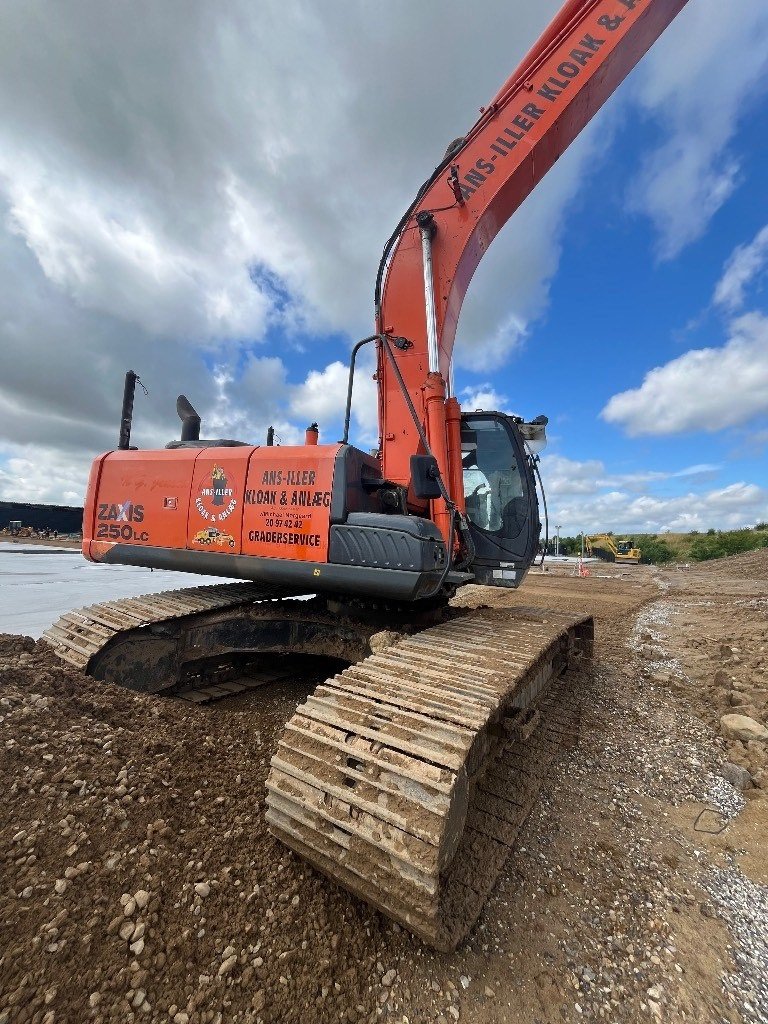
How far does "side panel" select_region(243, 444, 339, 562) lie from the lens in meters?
3.33

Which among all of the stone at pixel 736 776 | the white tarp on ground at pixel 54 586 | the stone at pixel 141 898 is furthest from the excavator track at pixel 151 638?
the stone at pixel 736 776

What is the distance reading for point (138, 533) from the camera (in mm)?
4066

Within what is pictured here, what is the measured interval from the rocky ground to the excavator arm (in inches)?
93.2

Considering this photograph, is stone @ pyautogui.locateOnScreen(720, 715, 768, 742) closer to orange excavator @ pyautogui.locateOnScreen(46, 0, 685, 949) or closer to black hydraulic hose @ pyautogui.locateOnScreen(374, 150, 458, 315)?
orange excavator @ pyautogui.locateOnScreen(46, 0, 685, 949)

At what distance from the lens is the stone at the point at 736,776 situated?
289 cm

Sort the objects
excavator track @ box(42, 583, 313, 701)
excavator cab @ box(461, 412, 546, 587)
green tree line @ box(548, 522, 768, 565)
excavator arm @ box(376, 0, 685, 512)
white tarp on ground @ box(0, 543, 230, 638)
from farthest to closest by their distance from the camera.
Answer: green tree line @ box(548, 522, 768, 565)
white tarp on ground @ box(0, 543, 230, 638)
excavator cab @ box(461, 412, 546, 587)
excavator arm @ box(376, 0, 685, 512)
excavator track @ box(42, 583, 313, 701)

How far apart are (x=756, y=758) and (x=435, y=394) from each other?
3.48 metres

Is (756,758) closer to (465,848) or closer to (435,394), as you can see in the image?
(465,848)

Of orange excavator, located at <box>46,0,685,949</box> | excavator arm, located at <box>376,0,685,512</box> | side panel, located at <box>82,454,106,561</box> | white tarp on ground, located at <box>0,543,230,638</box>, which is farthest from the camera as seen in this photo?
white tarp on ground, located at <box>0,543,230,638</box>

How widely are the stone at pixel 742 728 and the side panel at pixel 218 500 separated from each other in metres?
4.11

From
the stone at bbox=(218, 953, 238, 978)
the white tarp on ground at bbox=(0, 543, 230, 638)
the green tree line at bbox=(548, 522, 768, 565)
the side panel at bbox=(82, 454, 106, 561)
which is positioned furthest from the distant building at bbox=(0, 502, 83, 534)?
the green tree line at bbox=(548, 522, 768, 565)

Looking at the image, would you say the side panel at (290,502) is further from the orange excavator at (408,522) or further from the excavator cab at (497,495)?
the excavator cab at (497,495)

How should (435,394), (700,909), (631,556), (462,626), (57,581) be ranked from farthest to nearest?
(631,556) < (57,581) < (435,394) < (462,626) < (700,909)

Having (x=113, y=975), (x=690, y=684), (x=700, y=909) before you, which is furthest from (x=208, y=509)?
(x=690, y=684)
